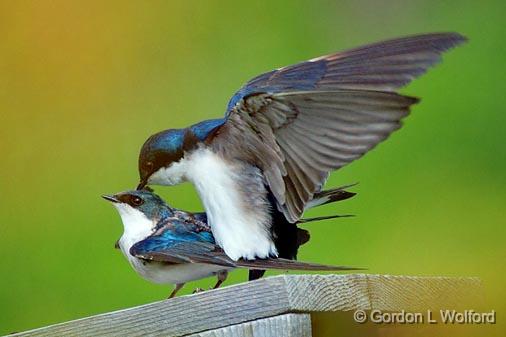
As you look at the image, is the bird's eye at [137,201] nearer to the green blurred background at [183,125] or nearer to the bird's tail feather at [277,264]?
the bird's tail feather at [277,264]

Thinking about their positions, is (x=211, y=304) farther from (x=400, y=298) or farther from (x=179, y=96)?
(x=179, y=96)

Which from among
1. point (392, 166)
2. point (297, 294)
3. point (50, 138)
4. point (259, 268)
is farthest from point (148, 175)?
point (50, 138)

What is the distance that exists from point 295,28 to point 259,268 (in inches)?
80.5

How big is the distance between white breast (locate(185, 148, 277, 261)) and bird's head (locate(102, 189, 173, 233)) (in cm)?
8

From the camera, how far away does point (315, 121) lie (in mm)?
1820

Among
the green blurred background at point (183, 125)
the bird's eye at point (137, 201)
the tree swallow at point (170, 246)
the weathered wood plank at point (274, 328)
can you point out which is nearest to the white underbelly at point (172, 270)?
the tree swallow at point (170, 246)

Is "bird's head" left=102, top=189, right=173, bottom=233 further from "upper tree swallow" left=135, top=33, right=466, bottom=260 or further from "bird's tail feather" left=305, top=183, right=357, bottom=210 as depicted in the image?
"bird's tail feather" left=305, top=183, right=357, bottom=210

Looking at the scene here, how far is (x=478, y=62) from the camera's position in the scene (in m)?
3.49

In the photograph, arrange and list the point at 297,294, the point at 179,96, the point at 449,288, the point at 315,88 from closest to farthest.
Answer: the point at 297,294 < the point at 449,288 < the point at 315,88 < the point at 179,96

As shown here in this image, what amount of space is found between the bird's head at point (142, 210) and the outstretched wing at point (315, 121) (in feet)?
0.49

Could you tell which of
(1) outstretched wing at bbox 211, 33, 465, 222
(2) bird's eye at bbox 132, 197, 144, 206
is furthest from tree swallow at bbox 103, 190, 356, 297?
(1) outstretched wing at bbox 211, 33, 465, 222

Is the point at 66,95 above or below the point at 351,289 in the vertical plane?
above

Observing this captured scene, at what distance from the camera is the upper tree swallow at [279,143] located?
178cm

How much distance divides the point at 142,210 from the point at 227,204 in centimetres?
15
